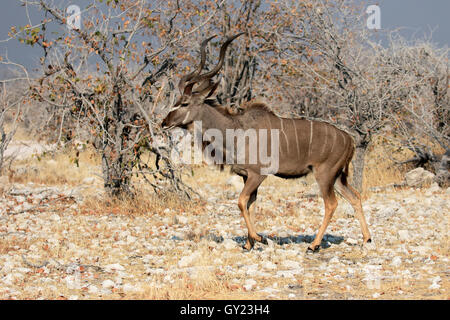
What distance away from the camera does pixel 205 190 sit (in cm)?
1114

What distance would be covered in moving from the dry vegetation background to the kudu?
0.60 metres

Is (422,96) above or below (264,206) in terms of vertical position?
above

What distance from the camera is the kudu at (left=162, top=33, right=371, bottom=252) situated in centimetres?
642

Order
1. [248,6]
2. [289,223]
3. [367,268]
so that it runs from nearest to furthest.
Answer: [367,268]
[289,223]
[248,6]

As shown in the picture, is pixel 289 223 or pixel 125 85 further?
pixel 125 85

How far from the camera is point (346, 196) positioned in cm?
662

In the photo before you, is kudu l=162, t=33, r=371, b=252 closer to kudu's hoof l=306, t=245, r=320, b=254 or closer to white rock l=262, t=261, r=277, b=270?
kudu's hoof l=306, t=245, r=320, b=254

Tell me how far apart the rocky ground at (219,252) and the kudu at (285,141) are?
57cm

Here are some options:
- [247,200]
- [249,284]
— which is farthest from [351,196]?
[249,284]

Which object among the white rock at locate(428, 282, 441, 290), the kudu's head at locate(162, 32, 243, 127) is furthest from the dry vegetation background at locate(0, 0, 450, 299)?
the kudu's head at locate(162, 32, 243, 127)
